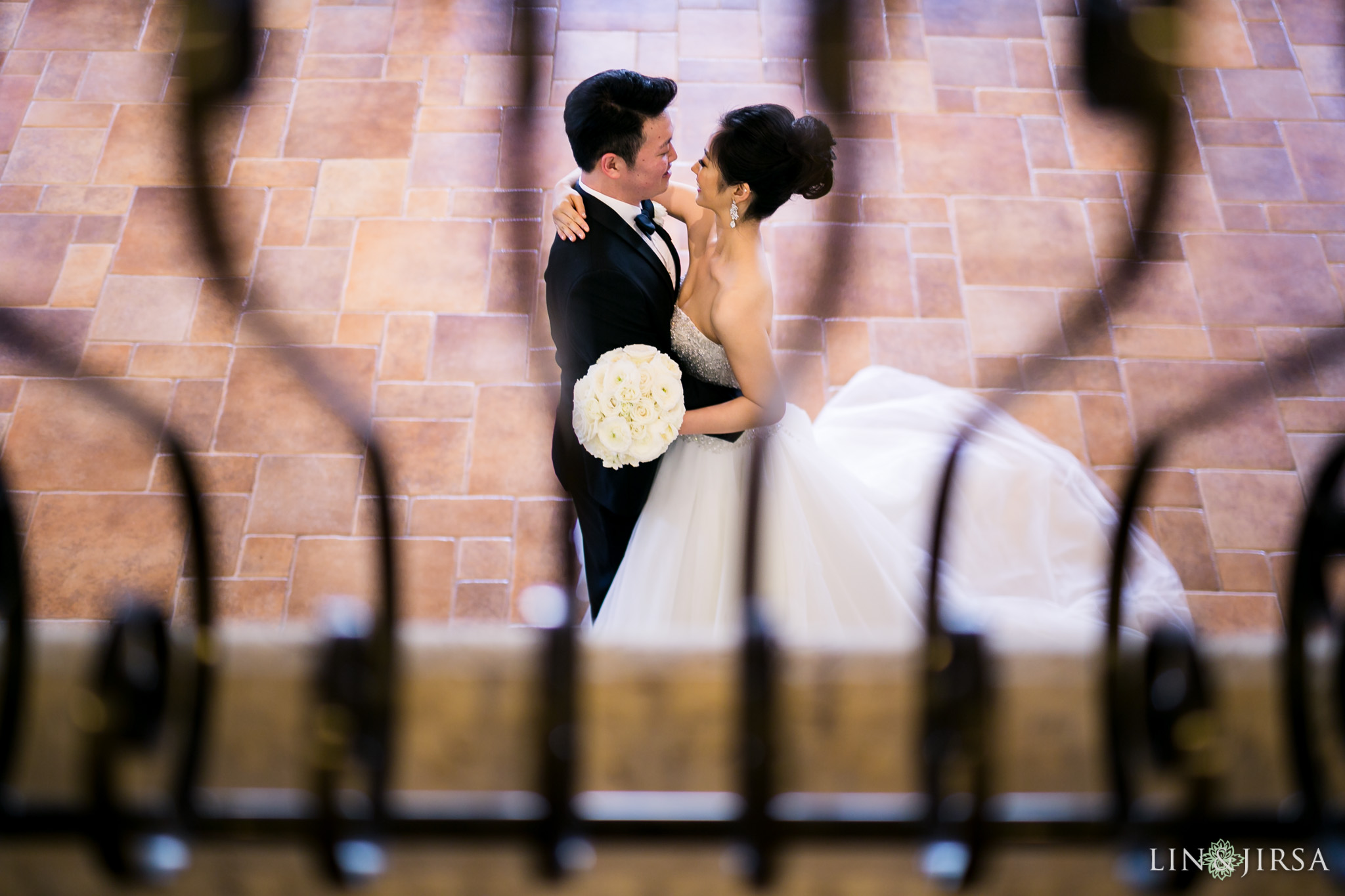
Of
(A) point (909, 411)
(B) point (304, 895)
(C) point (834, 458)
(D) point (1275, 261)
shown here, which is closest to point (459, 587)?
(C) point (834, 458)

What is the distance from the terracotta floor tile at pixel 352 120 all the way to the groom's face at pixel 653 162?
2.11 m

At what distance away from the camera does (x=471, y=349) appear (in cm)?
355

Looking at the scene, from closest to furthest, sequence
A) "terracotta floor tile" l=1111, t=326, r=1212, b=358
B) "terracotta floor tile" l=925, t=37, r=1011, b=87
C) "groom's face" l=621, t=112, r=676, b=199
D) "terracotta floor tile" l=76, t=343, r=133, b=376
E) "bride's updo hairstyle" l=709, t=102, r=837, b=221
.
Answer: "bride's updo hairstyle" l=709, t=102, r=837, b=221
"groom's face" l=621, t=112, r=676, b=199
"terracotta floor tile" l=76, t=343, r=133, b=376
"terracotta floor tile" l=1111, t=326, r=1212, b=358
"terracotta floor tile" l=925, t=37, r=1011, b=87

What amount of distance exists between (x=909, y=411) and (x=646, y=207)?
1155mm

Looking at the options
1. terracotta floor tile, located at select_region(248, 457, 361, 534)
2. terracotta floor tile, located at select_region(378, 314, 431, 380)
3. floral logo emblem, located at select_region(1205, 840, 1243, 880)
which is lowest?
terracotta floor tile, located at select_region(248, 457, 361, 534)

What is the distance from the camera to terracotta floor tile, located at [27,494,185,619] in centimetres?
309

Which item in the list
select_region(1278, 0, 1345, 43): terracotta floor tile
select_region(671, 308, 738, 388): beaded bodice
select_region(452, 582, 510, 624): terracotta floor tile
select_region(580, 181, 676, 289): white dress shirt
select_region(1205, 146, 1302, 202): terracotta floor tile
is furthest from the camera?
select_region(1278, 0, 1345, 43): terracotta floor tile

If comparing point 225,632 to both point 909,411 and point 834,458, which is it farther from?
point 909,411

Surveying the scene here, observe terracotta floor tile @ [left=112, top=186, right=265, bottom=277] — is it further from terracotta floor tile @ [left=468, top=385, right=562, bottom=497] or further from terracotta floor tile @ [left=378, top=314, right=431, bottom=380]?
terracotta floor tile @ [left=468, top=385, right=562, bottom=497]

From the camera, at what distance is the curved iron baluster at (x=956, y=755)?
0.43 meters

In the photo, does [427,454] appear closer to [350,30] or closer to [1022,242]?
[350,30]

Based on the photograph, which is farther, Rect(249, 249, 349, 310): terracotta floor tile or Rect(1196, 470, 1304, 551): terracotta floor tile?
Rect(249, 249, 349, 310): terracotta floor tile

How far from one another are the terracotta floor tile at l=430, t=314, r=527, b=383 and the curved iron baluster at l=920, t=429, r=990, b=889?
3.05 meters

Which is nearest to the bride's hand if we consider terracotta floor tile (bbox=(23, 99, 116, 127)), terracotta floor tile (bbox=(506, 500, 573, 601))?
terracotta floor tile (bbox=(506, 500, 573, 601))
